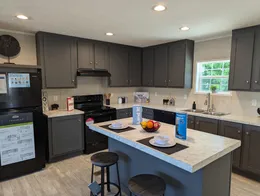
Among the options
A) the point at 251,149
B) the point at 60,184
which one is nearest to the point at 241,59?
the point at 251,149

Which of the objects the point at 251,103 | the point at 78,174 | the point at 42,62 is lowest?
the point at 78,174

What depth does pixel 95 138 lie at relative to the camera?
3811mm

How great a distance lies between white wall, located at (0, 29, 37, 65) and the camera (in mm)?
3373

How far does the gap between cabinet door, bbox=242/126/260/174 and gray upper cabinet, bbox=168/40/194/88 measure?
1.61 meters

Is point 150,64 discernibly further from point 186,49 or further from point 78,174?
point 78,174

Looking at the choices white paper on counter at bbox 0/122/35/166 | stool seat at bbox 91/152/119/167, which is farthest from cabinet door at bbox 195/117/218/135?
white paper on counter at bbox 0/122/35/166

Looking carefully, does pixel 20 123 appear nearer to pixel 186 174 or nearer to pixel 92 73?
pixel 92 73

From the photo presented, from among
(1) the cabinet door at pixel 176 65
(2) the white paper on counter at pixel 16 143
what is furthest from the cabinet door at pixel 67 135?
(1) the cabinet door at pixel 176 65

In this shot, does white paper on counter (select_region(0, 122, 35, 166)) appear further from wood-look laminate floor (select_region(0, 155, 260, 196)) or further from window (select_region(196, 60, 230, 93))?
window (select_region(196, 60, 230, 93))

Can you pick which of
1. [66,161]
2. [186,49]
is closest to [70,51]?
[66,161]

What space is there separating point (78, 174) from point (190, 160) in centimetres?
222

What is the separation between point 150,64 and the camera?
4.73 metres

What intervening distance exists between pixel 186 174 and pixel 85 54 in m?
3.19

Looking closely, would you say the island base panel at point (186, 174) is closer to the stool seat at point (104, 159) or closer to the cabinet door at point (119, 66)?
the stool seat at point (104, 159)
